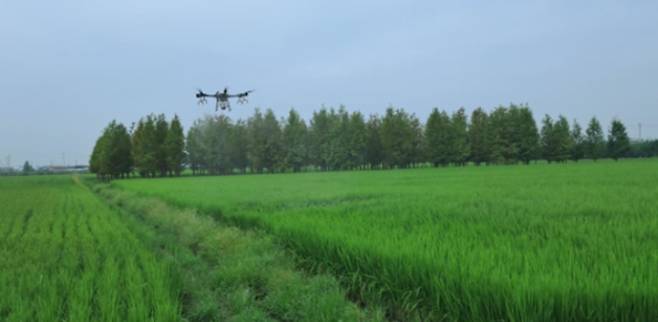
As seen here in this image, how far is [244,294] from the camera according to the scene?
559cm

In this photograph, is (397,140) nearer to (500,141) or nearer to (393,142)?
(393,142)

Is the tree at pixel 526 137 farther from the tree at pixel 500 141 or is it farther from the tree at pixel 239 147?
the tree at pixel 239 147

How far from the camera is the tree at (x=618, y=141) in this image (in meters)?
73.3

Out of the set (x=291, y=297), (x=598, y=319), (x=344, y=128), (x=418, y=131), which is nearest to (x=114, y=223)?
(x=291, y=297)

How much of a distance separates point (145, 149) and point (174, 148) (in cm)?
474

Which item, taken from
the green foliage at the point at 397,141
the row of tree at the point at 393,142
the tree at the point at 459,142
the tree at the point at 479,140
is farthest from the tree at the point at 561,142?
the green foliage at the point at 397,141

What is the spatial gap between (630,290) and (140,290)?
5.36 m

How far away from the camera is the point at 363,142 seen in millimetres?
73188

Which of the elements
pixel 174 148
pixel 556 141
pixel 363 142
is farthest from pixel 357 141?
pixel 556 141

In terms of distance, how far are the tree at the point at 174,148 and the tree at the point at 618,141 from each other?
268 ft

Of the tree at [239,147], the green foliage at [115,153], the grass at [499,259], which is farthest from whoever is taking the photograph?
the tree at [239,147]

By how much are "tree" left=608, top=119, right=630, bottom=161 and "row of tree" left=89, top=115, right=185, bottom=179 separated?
81.8 meters

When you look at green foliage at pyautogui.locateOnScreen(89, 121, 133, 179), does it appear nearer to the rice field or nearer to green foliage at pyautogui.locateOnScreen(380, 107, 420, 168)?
green foliage at pyautogui.locateOnScreen(380, 107, 420, 168)

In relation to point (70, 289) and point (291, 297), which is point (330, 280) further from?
point (70, 289)
